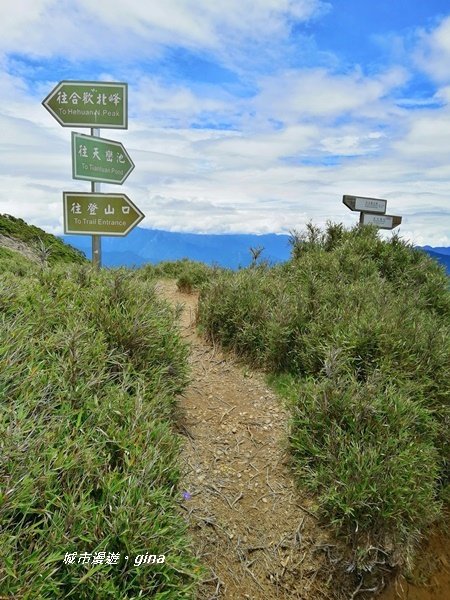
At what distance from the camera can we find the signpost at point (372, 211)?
9.54 meters

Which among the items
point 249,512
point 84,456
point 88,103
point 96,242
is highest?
point 88,103

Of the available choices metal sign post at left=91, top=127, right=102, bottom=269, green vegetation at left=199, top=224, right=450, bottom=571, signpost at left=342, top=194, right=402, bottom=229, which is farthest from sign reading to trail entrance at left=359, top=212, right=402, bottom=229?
metal sign post at left=91, top=127, right=102, bottom=269

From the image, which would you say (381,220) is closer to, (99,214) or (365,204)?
(365,204)

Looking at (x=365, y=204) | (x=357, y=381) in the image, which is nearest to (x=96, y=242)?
(x=357, y=381)

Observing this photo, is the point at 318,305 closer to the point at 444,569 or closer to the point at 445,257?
the point at 444,569

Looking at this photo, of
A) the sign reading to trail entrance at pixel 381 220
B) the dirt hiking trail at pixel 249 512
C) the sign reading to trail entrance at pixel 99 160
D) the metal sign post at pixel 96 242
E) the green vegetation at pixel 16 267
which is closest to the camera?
the dirt hiking trail at pixel 249 512

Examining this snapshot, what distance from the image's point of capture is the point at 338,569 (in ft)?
9.78

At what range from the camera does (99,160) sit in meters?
6.48

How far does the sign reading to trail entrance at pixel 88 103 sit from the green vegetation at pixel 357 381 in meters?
3.17

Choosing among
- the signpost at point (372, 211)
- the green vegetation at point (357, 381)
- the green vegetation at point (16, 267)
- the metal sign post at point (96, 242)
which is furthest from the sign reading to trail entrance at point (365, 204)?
the green vegetation at point (16, 267)

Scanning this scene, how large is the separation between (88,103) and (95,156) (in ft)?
2.76

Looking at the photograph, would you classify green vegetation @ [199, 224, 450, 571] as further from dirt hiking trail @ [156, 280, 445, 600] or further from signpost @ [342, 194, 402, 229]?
signpost @ [342, 194, 402, 229]

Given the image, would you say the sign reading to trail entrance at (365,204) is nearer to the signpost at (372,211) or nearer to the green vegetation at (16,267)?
the signpost at (372,211)

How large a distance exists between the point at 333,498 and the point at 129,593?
1677mm
